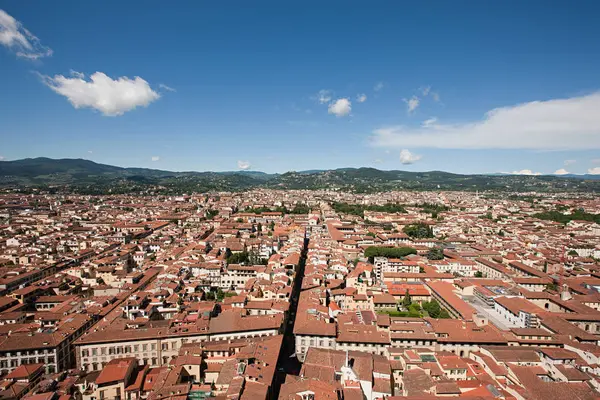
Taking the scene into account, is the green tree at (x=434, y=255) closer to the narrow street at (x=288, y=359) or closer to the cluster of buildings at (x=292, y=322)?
the cluster of buildings at (x=292, y=322)

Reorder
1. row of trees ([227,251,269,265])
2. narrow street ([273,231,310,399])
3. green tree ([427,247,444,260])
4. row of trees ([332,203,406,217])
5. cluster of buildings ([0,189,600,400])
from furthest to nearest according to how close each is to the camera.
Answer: row of trees ([332,203,406,217]) < green tree ([427,247,444,260]) < row of trees ([227,251,269,265]) < narrow street ([273,231,310,399]) < cluster of buildings ([0,189,600,400])

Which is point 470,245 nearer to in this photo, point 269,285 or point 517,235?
point 517,235

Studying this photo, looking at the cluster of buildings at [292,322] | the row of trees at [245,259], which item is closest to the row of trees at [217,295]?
the cluster of buildings at [292,322]

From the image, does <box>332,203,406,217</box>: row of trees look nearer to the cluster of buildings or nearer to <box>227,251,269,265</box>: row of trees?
the cluster of buildings

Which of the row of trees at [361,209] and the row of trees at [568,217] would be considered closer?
the row of trees at [568,217]

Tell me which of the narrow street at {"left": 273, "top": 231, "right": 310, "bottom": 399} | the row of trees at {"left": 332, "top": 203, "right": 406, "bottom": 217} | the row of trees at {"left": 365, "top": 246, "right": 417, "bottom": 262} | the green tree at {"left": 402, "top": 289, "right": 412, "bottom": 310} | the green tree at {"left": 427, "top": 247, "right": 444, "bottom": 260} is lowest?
the narrow street at {"left": 273, "top": 231, "right": 310, "bottom": 399}

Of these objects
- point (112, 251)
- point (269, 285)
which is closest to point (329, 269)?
point (269, 285)

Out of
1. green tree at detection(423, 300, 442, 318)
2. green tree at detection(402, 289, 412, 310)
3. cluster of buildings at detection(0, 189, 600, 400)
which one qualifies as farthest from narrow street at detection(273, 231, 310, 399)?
green tree at detection(423, 300, 442, 318)

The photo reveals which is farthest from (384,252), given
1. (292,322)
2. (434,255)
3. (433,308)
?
(292,322)
